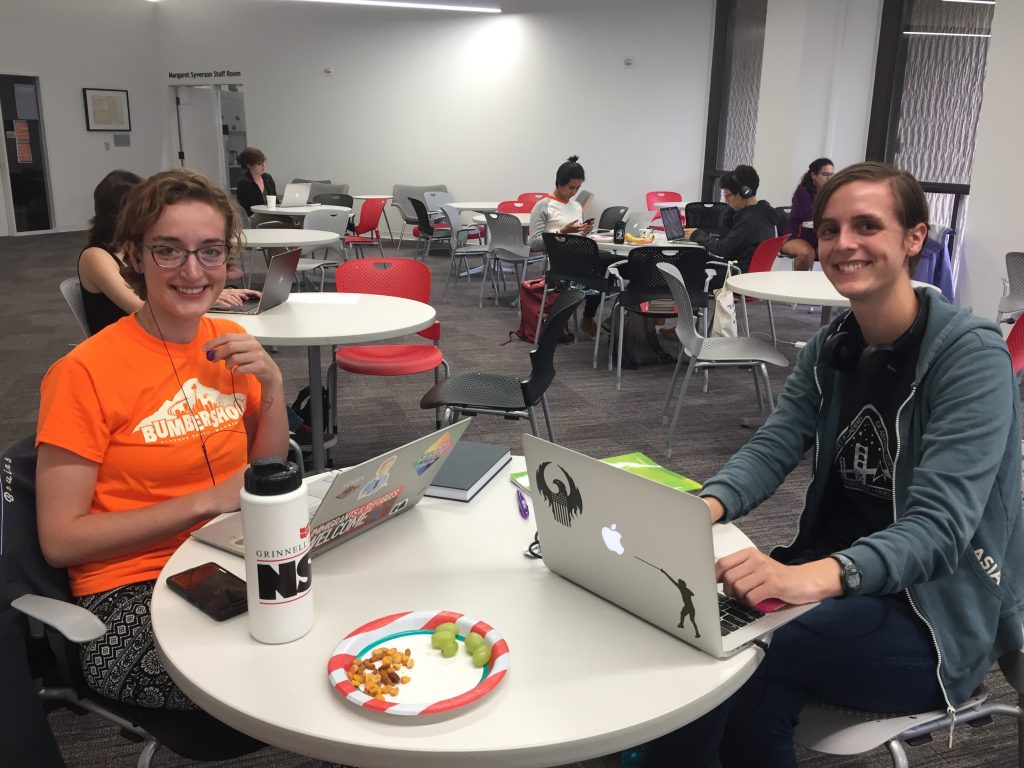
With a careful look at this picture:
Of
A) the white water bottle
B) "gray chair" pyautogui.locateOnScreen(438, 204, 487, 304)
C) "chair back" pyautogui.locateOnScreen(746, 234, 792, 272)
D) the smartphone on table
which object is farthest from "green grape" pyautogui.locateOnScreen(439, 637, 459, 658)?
"gray chair" pyautogui.locateOnScreen(438, 204, 487, 304)

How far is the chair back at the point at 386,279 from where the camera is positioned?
3.84 m

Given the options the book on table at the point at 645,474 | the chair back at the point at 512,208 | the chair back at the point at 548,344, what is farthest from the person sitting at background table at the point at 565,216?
the book on table at the point at 645,474

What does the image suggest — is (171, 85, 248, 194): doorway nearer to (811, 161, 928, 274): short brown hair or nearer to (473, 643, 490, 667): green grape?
(811, 161, 928, 274): short brown hair

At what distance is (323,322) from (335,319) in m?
0.06

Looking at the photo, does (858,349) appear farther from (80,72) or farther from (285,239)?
(80,72)

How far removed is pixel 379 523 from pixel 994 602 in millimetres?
1048

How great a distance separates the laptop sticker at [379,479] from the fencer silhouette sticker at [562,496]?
223 millimetres

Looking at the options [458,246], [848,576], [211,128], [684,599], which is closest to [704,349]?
[848,576]

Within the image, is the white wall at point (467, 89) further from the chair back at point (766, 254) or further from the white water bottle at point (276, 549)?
the white water bottle at point (276, 549)

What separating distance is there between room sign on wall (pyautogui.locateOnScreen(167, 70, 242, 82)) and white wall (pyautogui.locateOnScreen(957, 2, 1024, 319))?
1064 centimetres

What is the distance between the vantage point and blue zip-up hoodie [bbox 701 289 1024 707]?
1297mm

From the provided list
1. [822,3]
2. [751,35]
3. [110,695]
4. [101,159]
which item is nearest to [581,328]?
[822,3]

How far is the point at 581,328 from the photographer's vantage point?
672 centimetres

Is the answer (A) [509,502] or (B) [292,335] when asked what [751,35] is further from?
(A) [509,502]
